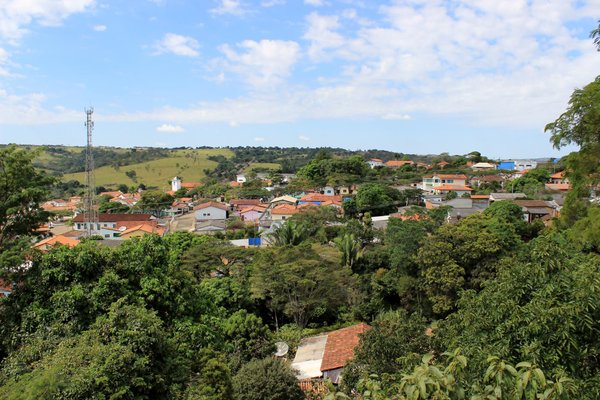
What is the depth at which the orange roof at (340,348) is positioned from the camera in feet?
37.8

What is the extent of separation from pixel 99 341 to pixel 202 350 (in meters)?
2.66

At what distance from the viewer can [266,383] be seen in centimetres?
889

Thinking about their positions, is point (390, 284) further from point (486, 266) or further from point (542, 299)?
point (542, 299)

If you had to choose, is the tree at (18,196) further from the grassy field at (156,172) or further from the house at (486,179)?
the grassy field at (156,172)

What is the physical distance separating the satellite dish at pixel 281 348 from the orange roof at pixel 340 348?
1276mm

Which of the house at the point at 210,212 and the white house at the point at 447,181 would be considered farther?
the white house at the point at 447,181

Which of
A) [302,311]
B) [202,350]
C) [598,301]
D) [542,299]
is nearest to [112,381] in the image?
[202,350]

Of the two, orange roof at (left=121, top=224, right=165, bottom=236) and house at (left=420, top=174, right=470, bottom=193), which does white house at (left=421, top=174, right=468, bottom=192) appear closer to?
house at (left=420, top=174, right=470, bottom=193)

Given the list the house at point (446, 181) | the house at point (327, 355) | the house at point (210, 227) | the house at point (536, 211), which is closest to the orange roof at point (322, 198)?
the house at point (210, 227)

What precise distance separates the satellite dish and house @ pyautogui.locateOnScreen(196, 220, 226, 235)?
2108cm

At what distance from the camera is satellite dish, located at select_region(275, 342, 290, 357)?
12891 mm

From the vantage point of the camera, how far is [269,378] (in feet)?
29.4

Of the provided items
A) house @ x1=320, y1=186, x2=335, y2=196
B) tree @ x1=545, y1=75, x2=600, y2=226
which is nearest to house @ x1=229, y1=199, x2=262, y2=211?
house @ x1=320, y1=186, x2=335, y2=196

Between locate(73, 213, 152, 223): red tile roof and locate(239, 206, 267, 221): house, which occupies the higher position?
locate(239, 206, 267, 221): house
